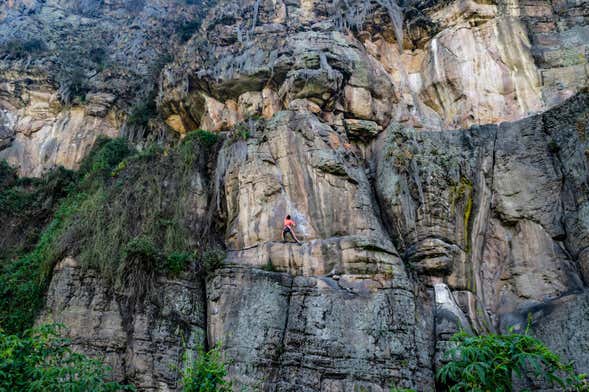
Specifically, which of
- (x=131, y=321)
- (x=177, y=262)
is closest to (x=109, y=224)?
(x=177, y=262)

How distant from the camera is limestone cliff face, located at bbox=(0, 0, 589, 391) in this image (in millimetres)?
13648

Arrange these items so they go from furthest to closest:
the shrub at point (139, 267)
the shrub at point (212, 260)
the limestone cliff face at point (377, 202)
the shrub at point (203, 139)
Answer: the shrub at point (203, 139)
the shrub at point (212, 260)
the shrub at point (139, 267)
the limestone cliff face at point (377, 202)

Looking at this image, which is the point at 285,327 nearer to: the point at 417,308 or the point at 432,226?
the point at 417,308

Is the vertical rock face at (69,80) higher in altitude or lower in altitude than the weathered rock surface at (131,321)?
higher

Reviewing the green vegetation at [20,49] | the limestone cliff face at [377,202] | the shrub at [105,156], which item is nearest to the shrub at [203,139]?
the limestone cliff face at [377,202]

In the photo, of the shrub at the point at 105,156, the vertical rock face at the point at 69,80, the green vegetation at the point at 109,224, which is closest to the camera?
the green vegetation at the point at 109,224

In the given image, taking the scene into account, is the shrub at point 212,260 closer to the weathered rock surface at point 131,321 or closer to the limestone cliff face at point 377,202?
the limestone cliff face at point 377,202

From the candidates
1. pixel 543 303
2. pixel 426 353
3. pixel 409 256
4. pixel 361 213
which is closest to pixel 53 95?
pixel 361 213

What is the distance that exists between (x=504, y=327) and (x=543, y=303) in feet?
4.40

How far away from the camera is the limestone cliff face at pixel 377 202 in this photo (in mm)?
13648

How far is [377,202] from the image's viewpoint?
1744cm

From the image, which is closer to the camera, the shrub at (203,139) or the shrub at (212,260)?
the shrub at (212,260)

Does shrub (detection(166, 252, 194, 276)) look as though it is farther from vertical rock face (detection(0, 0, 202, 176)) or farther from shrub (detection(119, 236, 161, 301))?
vertical rock face (detection(0, 0, 202, 176))

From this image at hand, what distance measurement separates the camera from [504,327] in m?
14.5
